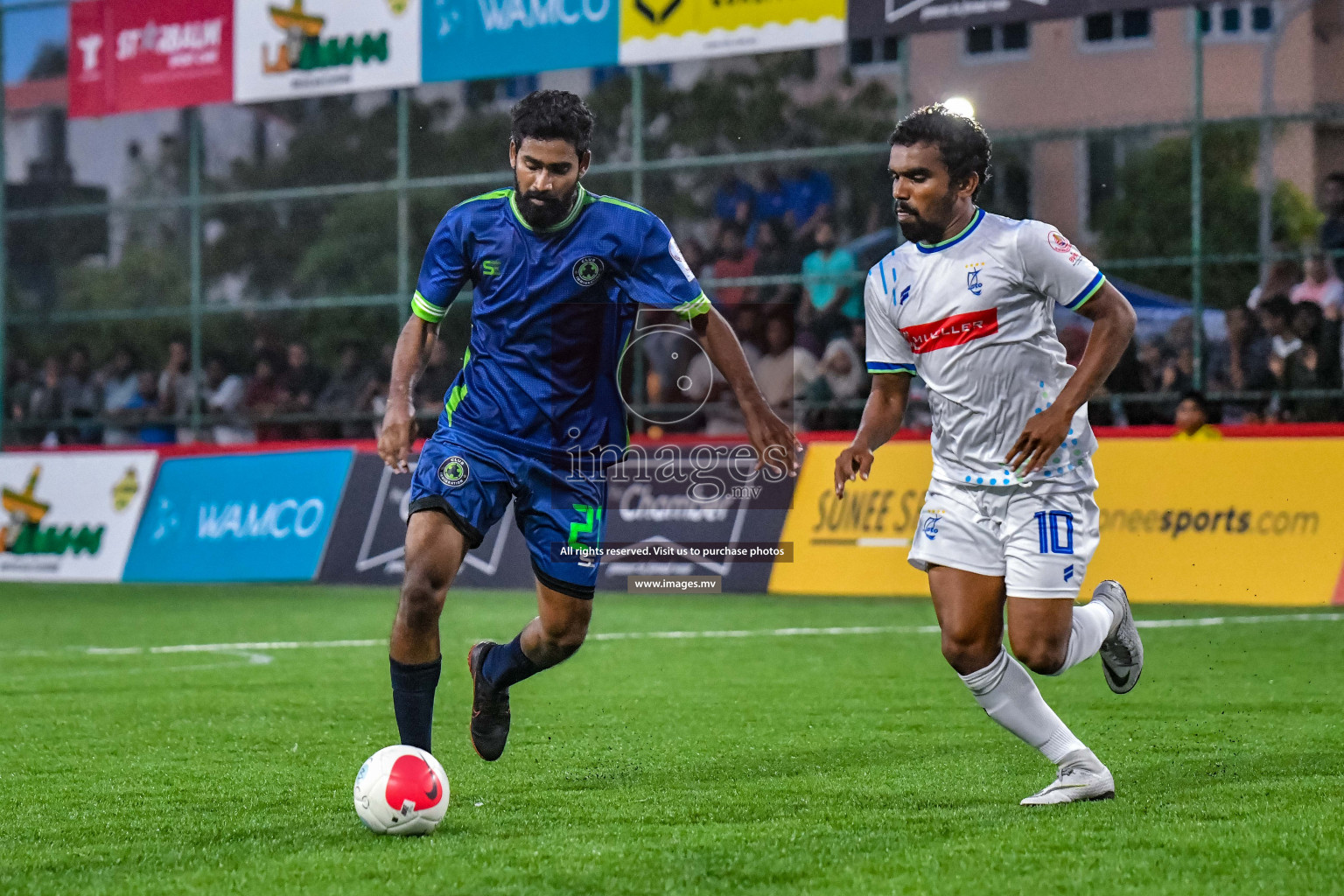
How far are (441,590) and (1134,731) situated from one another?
3075mm

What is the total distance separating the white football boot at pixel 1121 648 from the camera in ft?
20.6

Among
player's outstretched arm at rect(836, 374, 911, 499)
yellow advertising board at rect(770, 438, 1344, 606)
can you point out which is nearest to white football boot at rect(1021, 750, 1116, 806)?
player's outstretched arm at rect(836, 374, 911, 499)

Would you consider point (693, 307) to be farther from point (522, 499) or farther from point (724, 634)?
point (724, 634)

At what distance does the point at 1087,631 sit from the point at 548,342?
1947 mm

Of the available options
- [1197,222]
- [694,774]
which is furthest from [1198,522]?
[694,774]

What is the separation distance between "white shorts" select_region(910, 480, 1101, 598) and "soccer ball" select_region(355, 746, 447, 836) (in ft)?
5.31

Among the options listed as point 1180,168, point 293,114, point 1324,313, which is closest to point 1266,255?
point 1324,313

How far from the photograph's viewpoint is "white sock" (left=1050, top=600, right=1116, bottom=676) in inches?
227

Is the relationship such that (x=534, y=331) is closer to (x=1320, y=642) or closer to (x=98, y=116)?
(x=1320, y=642)

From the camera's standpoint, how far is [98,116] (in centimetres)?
2036

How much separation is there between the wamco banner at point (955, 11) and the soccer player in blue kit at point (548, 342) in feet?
32.0

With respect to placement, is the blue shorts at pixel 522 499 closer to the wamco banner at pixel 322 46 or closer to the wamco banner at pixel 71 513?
the wamco banner at pixel 71 513

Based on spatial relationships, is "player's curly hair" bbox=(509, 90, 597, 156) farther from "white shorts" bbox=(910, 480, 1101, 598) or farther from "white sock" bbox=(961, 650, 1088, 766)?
"white sock" bbox=(961, 650, 1088, 766)

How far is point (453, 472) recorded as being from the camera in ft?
19.2
